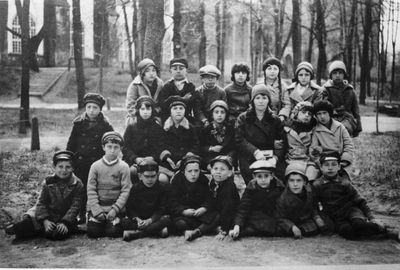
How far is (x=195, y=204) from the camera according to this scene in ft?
11.1

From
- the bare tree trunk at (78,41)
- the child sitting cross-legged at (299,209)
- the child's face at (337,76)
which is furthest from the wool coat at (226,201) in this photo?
the bare tree trunk at (78,41)

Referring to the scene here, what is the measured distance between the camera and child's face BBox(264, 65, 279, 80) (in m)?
3.99

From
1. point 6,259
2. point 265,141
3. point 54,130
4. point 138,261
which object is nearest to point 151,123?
point 265,141

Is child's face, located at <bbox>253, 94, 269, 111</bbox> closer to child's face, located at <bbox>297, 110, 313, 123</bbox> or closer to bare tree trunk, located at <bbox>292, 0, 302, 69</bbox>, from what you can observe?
child's face, located at <bbox>297, 110, 313, 123</bbox>

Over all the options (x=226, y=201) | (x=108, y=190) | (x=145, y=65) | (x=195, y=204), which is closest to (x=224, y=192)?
(x=226, y=201)

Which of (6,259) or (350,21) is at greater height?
(350,21)

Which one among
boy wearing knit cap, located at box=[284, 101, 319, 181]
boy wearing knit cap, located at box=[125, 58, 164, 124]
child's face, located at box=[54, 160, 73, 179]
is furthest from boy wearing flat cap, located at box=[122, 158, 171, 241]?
boy wearing knit cap, located at box=[284, 101, 319, 181]

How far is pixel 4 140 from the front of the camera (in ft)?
14.7

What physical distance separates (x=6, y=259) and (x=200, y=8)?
373 cm

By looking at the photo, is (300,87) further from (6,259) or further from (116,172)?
(6,259)

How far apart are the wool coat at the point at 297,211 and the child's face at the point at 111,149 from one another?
4.79ft

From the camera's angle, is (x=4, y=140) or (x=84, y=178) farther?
(x=4, y=140)

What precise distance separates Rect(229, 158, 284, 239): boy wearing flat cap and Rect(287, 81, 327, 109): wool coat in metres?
0.90

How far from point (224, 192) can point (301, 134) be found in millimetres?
925
